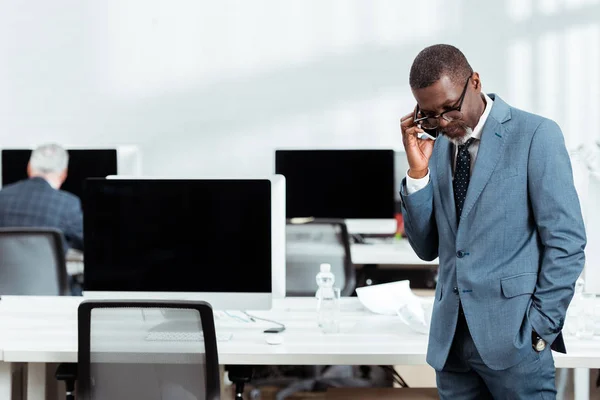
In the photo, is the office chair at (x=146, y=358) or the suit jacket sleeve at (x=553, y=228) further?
the office chair at (x=146, y=358)

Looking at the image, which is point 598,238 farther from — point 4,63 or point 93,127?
point 4,63

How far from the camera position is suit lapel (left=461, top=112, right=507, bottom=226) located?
75.4 inches

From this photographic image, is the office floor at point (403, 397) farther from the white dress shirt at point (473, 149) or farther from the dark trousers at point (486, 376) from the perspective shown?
the white dress shirt at point (473, 149)

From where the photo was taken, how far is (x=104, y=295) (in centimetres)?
262

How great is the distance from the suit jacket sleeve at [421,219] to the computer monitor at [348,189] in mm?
2621

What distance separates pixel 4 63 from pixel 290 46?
82.4 inches

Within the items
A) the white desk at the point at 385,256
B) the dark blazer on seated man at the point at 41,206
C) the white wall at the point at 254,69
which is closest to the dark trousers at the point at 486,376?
the white desk at the point at 385,256

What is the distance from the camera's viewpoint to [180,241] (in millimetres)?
2623

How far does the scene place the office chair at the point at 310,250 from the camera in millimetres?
3893

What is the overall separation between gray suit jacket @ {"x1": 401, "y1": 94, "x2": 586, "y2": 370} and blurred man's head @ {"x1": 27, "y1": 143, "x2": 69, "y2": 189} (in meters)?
3.17

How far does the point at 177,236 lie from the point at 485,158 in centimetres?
109

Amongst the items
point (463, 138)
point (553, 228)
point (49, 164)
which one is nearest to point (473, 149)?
point (463, 138)

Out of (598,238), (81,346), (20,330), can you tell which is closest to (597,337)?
(598,238)

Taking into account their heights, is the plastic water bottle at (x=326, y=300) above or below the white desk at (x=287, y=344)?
above
